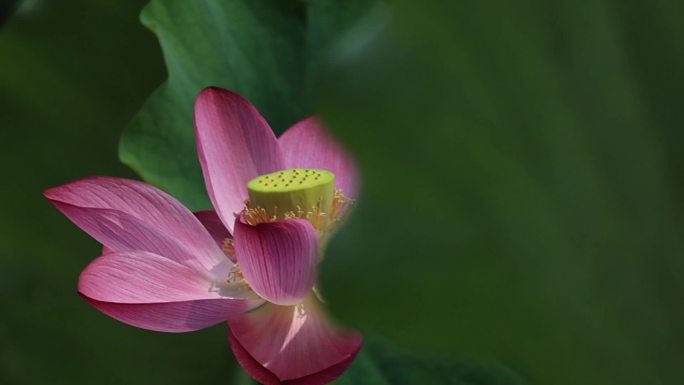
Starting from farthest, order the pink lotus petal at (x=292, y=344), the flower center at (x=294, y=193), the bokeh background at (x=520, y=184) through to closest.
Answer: the flower center at (x=294, y=193), the pink lotus petal at (x=292, y=344), the bokeh background at (x=520, y=184)

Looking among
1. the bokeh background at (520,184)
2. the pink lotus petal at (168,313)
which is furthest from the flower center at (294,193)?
the bokeh background at (520,184)

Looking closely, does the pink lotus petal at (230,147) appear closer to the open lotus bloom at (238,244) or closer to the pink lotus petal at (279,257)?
the open lotus bloom at (238,244)

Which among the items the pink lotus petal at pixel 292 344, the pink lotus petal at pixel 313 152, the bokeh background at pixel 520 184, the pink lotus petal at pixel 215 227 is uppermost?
the bokeh background at pixel 520 184

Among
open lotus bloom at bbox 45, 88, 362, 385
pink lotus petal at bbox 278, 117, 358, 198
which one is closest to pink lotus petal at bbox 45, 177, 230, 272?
open lotus bloom at bbox 45, 88, 362, 385

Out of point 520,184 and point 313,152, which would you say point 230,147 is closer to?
point 313,152

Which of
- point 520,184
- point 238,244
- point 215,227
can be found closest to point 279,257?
point 238,244

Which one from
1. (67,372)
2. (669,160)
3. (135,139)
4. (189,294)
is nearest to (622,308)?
(669,160)
